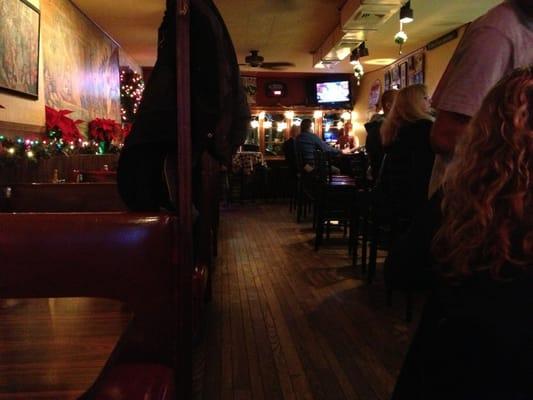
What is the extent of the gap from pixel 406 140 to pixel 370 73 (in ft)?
24.0

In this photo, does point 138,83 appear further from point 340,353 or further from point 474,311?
point 474,311

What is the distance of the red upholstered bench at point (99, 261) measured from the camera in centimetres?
138

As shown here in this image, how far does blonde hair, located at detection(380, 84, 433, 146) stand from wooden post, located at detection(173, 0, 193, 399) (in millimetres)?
1824

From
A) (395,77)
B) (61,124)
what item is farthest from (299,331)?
(395,77)

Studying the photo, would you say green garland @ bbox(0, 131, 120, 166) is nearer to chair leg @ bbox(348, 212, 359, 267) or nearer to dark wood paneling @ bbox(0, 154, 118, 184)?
dark wood paneling @ bbox(0, 154, 118, 184)

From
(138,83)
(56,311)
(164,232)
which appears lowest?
(56,311)

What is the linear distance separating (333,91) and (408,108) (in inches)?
300

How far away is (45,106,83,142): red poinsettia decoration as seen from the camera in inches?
166

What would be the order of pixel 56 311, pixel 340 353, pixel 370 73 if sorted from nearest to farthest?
pixel 56 311, pixel 340 353, pixel 370 73

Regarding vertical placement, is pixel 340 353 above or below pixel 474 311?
below

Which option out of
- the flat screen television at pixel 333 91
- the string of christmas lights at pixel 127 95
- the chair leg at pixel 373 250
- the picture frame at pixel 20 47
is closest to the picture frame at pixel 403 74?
the flat screen television at pixel 333 91

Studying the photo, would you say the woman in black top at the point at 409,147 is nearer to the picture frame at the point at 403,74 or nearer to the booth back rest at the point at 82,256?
the booth back rest at the point at 82,256

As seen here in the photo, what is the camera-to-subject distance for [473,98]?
1.45m

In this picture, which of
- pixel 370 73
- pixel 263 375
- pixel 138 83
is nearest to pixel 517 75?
pixel 263 375
